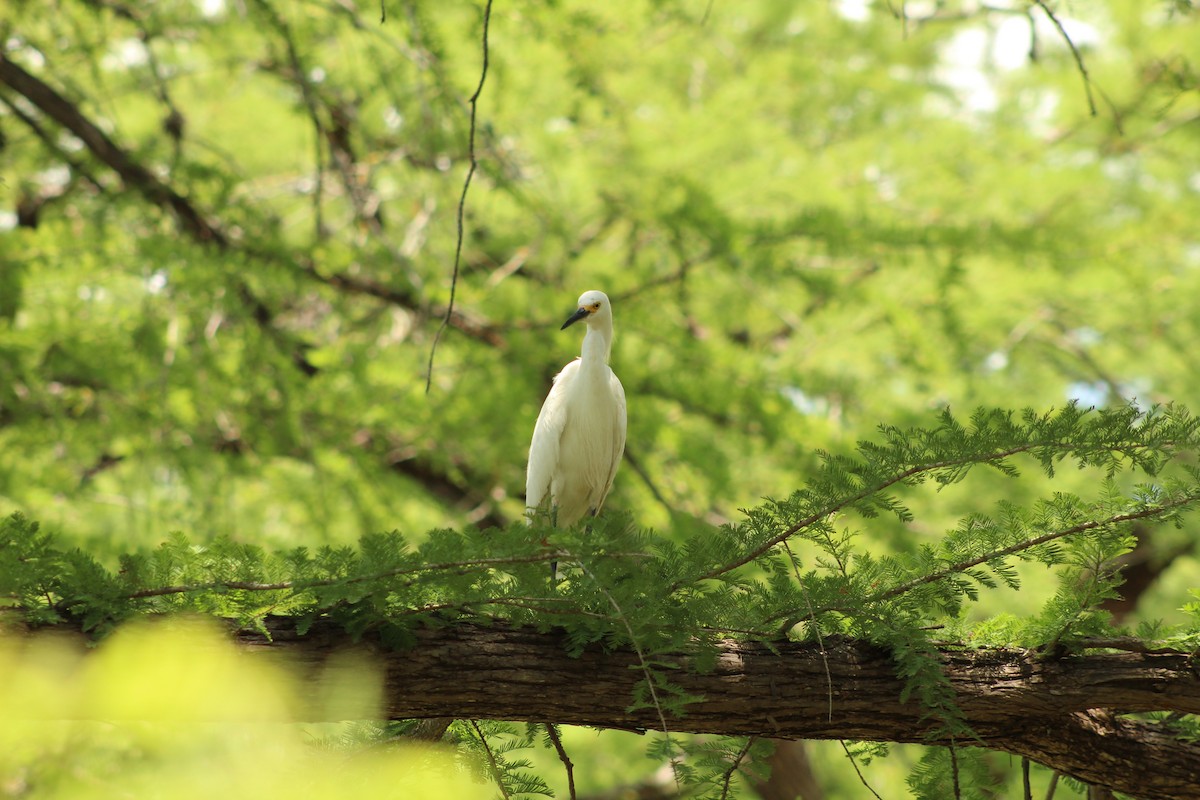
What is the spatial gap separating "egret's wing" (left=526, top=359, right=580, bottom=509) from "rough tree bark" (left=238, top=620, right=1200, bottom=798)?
1952 mm

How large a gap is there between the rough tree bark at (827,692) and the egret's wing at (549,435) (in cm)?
195

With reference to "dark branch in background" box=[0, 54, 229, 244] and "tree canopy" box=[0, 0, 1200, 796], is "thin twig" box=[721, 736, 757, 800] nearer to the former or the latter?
"tree canopy" box=[0, 0, 1200, 796]

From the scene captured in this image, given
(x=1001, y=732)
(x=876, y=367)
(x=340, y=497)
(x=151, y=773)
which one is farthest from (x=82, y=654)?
(x=876, y=367)

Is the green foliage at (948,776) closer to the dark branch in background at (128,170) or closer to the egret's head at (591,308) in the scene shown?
the egret's head at (591,308)

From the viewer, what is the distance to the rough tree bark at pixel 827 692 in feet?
7.04

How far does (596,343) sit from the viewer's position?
390cm

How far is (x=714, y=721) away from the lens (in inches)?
88.9

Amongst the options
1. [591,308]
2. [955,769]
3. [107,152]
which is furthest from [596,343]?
[107,152]

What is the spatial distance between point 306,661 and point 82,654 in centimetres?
41

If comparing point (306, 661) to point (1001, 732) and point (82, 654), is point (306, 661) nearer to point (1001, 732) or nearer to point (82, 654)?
point (82, 654)

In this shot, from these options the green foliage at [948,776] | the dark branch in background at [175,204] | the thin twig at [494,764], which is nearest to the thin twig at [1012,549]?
the green foliage at [948,776]

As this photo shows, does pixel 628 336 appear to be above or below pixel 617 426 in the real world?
above

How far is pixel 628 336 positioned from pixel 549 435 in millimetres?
2785

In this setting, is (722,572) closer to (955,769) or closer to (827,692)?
(827,692)
